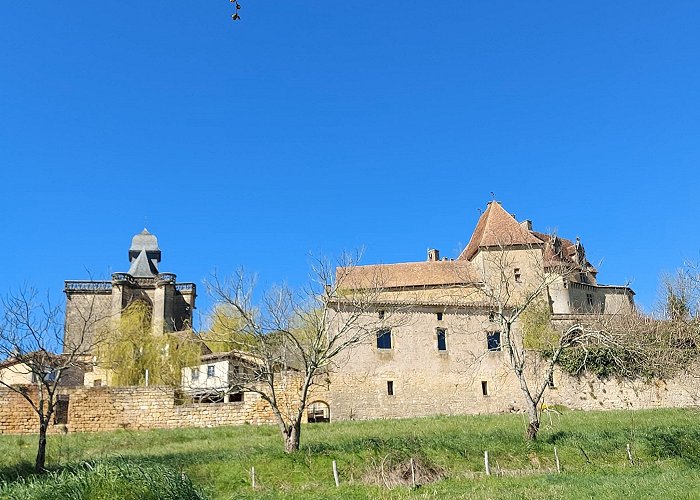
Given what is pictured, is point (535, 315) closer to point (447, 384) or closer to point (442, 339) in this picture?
point (442, 339)

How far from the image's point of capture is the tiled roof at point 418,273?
131 ft

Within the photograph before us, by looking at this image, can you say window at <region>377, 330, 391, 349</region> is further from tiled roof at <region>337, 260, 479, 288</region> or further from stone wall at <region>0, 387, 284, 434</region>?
tiled roof at <region>337, 260, 479, 288</region>

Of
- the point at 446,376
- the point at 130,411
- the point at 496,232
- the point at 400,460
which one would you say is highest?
the point at 496,232

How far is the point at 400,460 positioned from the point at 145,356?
67.2 feet

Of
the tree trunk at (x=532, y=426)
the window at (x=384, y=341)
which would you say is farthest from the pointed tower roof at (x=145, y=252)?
the tree trunk at (x=532, y=426)

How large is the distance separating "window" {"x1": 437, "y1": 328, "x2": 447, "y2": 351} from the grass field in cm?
681

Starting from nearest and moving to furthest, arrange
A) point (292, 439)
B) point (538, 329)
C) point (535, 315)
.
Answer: point (292, 439)
point (538, 329)
point (535, 315)

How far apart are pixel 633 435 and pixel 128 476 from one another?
692 inches

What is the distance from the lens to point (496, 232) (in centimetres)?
4325

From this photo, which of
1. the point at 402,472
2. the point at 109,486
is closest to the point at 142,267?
the point at 402,472

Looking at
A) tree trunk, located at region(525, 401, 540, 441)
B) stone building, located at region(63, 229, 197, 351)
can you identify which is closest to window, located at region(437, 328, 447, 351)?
tree trunk, located at region(525, 401, 540, 441)

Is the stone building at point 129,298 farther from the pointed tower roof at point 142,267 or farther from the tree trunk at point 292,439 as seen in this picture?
the tree trunk at point 292,439

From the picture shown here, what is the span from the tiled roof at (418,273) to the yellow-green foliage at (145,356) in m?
10.9

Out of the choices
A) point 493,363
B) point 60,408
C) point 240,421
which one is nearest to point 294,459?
point 240,421
